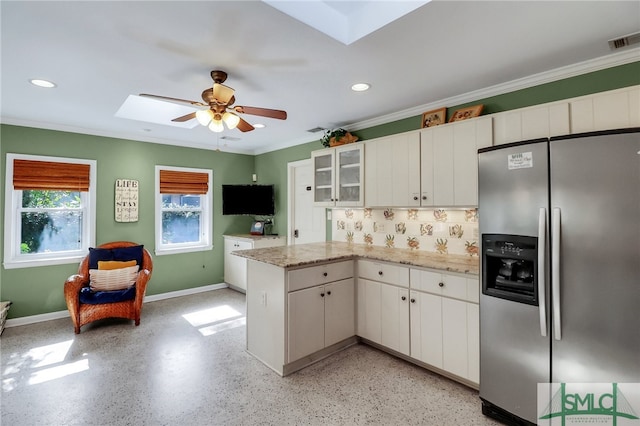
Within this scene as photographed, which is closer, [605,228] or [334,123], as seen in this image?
[605,228]

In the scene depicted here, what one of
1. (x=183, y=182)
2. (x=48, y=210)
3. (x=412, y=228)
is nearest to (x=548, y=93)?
(x=412, y=228)

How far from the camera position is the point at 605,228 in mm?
1639

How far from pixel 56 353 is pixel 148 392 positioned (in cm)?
141

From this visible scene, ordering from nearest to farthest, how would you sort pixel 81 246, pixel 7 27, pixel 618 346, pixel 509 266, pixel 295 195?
1. pixel 618 346
2. pixel 7 27
3. pixel 509 266
4. pixel 81 246
5. pixel 295 195

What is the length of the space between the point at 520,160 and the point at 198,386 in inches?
112

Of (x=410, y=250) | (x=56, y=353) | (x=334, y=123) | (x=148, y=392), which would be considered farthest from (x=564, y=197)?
(x=56, y=353)

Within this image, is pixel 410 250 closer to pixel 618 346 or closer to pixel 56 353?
pixel 618 346

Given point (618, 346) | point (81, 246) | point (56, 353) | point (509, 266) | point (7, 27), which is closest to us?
point (618, 346)

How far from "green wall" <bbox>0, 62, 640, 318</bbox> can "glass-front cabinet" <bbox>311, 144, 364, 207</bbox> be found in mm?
437

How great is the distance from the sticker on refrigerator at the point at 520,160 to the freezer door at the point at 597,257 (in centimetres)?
12

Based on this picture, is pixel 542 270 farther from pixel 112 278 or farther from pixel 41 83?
pixel 112 278

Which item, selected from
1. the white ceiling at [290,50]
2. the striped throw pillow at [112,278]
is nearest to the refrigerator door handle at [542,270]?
the white ceiling at [290,50]

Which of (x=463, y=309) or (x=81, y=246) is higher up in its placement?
(x=81, y=246)

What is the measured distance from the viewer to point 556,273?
175cm
